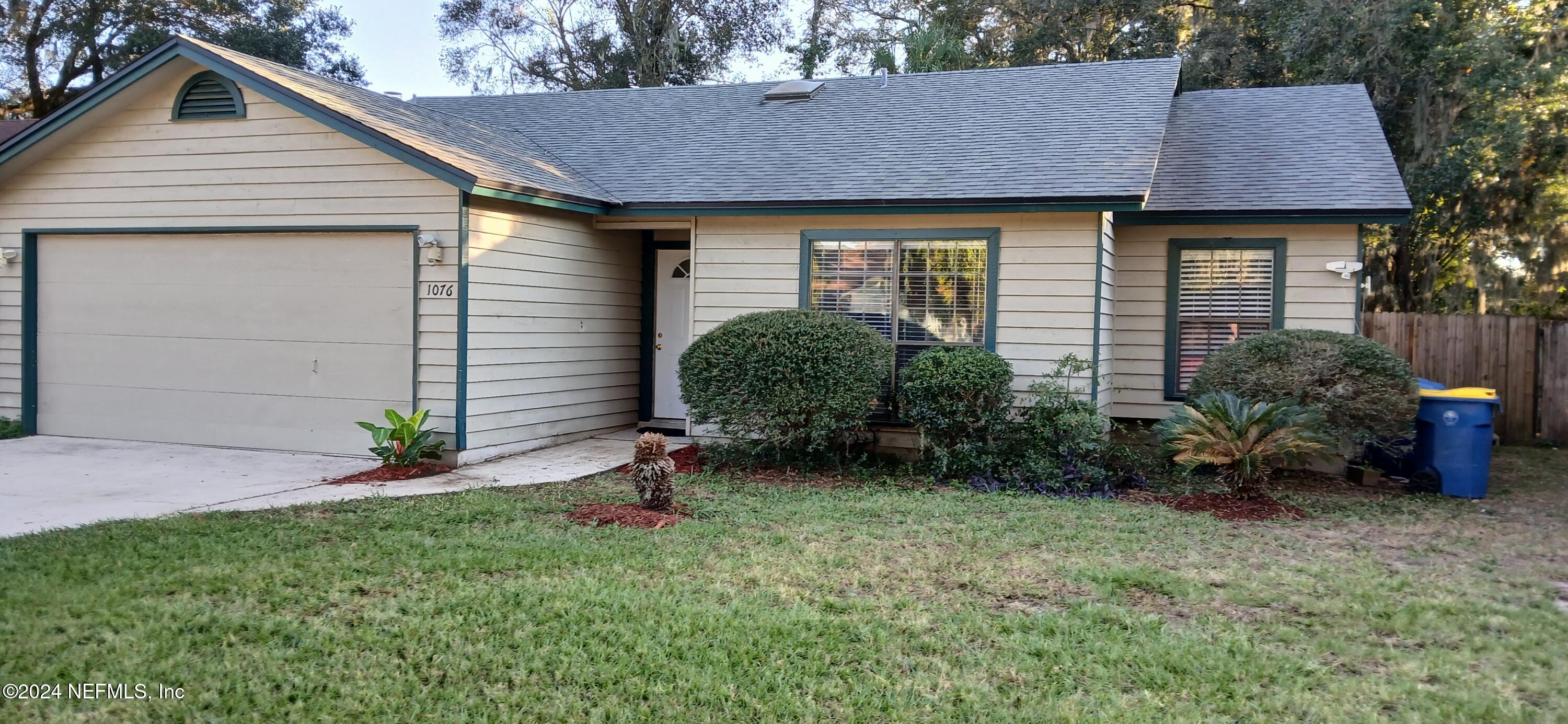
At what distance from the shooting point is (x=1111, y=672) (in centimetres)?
401

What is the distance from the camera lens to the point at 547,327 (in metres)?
9.49

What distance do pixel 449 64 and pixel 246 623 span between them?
26.4 m

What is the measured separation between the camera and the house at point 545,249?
28.5ft

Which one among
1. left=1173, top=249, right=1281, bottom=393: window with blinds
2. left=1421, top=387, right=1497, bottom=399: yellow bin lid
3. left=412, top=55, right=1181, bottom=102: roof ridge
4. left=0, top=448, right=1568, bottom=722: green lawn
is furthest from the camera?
left=412, top=55, right=1181, bottom=102: roof ridge

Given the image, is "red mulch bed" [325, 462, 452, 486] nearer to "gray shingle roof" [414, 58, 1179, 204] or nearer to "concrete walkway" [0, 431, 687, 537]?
"concrete walkway" [0, 431, 687, 537]

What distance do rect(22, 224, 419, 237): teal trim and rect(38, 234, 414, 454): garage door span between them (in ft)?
0.22

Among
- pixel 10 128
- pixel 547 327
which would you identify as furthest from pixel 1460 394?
pixel 10 128

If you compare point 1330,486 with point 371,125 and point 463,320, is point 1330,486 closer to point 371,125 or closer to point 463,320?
point 463,320

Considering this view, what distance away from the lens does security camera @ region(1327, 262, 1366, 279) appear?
9531 millimetres

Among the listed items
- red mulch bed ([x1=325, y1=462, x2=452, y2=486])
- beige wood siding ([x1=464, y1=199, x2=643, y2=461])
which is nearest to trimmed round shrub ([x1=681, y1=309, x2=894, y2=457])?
beige wood siding ([x1=464, y1=199, x2=643, y2=461])

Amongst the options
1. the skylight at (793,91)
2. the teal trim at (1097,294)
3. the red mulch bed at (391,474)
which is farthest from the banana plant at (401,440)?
the skylight at (793,91)

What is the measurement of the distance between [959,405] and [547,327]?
12.9 ft

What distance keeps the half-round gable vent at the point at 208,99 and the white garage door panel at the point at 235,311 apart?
5.11 ft

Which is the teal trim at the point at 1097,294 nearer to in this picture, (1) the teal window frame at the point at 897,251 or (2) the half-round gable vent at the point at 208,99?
(1) the teal window frame at the point at 897,251
